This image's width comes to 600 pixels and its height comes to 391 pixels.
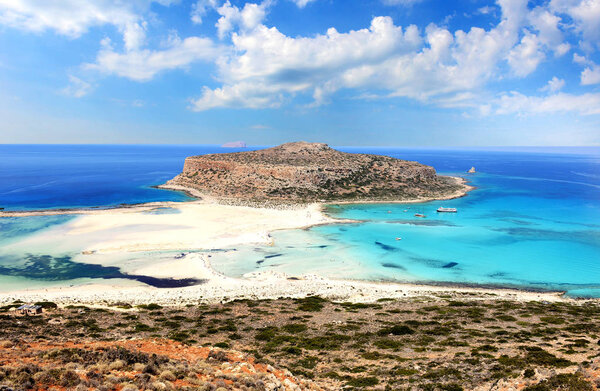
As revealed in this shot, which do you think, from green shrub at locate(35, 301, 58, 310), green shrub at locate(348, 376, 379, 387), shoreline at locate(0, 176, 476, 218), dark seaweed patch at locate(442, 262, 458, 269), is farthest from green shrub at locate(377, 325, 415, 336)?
shoreline at locate(0, 176, 476, 218)

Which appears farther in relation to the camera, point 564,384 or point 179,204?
point 179,204

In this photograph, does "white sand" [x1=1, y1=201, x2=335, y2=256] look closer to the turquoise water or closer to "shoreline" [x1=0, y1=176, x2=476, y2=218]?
"shoreline" [x1=0, y1=176, x2=476, y2=218]

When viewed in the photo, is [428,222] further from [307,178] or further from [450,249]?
[307,178]

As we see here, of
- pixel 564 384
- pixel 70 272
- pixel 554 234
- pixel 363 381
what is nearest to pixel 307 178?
pixel 554 234

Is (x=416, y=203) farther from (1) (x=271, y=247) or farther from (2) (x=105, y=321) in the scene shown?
(2) (x=105, y=321)

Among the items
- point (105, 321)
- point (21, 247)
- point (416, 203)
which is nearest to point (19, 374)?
point (105, 321)

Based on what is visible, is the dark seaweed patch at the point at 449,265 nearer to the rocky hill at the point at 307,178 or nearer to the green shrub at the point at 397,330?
the green shrub at the point at 397,330

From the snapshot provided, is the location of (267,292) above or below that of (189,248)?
below
